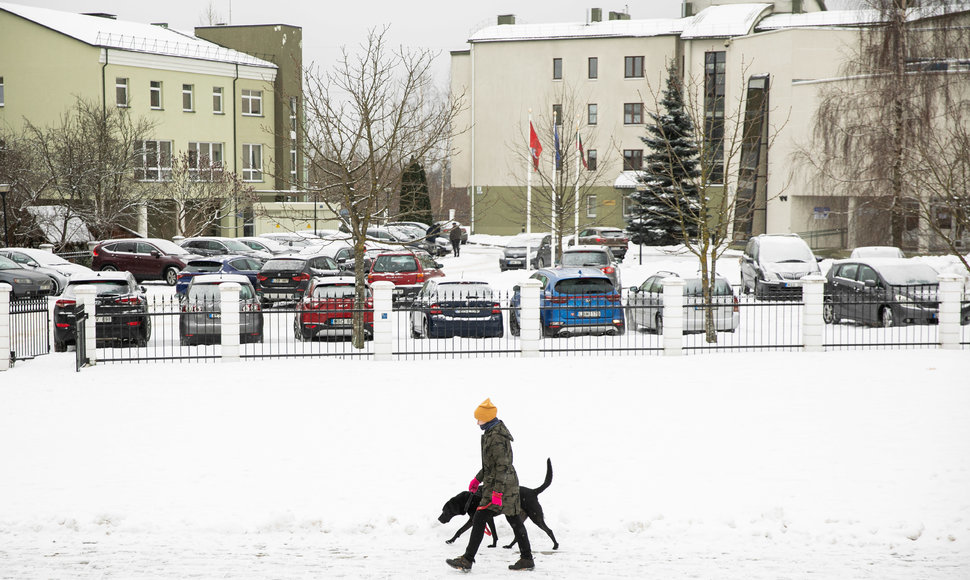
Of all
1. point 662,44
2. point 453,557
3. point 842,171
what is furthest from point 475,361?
point 662,44

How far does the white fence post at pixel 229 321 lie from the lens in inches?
703

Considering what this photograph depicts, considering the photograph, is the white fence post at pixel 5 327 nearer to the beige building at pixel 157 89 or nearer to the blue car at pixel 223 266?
the blue car at pixel 223 266

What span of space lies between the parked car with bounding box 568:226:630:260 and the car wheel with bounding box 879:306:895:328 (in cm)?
2314

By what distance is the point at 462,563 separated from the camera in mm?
8430

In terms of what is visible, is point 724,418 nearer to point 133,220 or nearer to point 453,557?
point 453,557

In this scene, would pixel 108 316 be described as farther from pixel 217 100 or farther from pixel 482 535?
pixel 217 100

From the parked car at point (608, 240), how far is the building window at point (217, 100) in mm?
22672

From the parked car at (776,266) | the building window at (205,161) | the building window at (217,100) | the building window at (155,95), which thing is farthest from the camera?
the building window at (217,100)

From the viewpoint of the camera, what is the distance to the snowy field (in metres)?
8.93

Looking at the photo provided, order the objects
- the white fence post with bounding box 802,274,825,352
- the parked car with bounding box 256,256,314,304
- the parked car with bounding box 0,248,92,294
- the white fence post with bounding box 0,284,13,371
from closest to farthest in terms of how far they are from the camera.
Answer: the white fence post with bounding box 0,284,13,371
the white fence post with bounding box 802,274,825,352
the parked car with bounding box 256,256,314,304
the parked car with bounding box 0,248,92,294

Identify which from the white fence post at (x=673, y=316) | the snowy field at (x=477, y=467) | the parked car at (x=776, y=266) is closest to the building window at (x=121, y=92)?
the parked car at (x=776, y=266)

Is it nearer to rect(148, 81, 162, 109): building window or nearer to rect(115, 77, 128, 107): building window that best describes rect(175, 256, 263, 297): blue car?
rect(115, 77, 128, 107): building window

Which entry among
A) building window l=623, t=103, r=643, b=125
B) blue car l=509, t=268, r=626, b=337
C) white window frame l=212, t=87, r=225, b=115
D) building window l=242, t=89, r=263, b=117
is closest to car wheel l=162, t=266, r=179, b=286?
blue car l=509, t=268, r=626, b=337

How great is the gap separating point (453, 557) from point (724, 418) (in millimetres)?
6045
